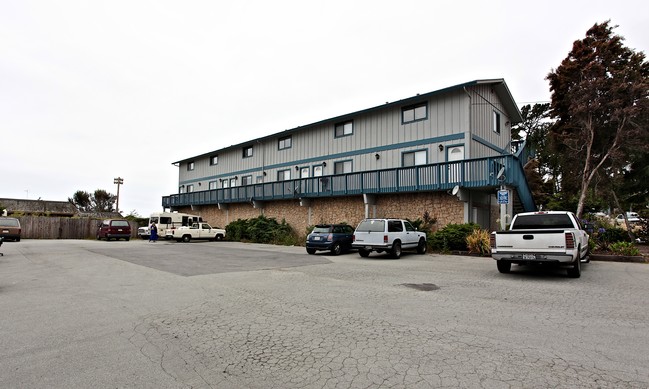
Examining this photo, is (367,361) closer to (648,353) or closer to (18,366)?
(648,353)

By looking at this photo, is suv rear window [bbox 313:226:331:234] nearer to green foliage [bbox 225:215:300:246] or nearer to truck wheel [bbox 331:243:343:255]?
truck wheel [bbox 331:243:343:255]

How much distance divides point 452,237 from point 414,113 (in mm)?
8762

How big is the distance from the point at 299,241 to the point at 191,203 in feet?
62.3

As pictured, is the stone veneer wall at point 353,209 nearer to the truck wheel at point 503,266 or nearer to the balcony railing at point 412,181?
the balcony railing at point 412,181

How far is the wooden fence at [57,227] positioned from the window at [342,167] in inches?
1133

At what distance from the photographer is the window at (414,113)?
2264cm

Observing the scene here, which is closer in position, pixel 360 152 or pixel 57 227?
pixel 360 152

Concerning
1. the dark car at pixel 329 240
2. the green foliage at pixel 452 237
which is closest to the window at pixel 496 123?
the green foliage at pixel 452 237

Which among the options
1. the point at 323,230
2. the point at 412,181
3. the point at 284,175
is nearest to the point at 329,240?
the point at 323,230

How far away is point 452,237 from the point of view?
18.0m

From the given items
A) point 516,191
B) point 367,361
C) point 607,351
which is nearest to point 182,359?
point 367,361

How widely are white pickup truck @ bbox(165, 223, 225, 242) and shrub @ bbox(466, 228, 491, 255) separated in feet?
73.9

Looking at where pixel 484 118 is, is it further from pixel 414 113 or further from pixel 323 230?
pixel 323 230

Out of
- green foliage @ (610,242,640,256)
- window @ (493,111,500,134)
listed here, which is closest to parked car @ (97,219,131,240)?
window @ (493,111,500,134)
